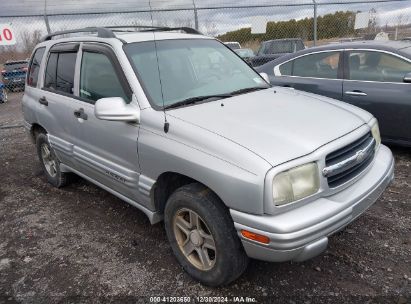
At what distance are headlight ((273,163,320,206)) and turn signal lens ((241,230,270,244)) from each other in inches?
8.7

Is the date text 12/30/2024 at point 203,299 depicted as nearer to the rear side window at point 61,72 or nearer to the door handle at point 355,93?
the rear side window at point 61,72

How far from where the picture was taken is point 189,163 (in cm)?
262

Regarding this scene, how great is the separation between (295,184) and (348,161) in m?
0.51

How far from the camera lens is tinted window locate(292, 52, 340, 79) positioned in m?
5.59

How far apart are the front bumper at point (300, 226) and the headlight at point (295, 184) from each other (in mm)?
85

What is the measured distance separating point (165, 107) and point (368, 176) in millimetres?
1630

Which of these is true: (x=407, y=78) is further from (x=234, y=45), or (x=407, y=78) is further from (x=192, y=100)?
(x=234, y=45)

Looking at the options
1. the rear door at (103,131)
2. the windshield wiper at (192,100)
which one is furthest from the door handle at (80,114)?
the windshield wiper at (192,100)

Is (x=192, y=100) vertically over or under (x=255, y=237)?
over

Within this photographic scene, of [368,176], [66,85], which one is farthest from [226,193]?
[66,85]

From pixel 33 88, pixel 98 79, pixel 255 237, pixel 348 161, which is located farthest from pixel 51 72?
pixel 348 161

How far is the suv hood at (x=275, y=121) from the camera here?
2459 mm

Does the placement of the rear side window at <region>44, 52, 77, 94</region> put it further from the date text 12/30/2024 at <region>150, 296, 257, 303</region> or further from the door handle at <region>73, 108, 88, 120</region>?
the date text 12/30/2024 at <region>150, 296, 257, 303</region>

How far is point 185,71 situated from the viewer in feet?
11.2
